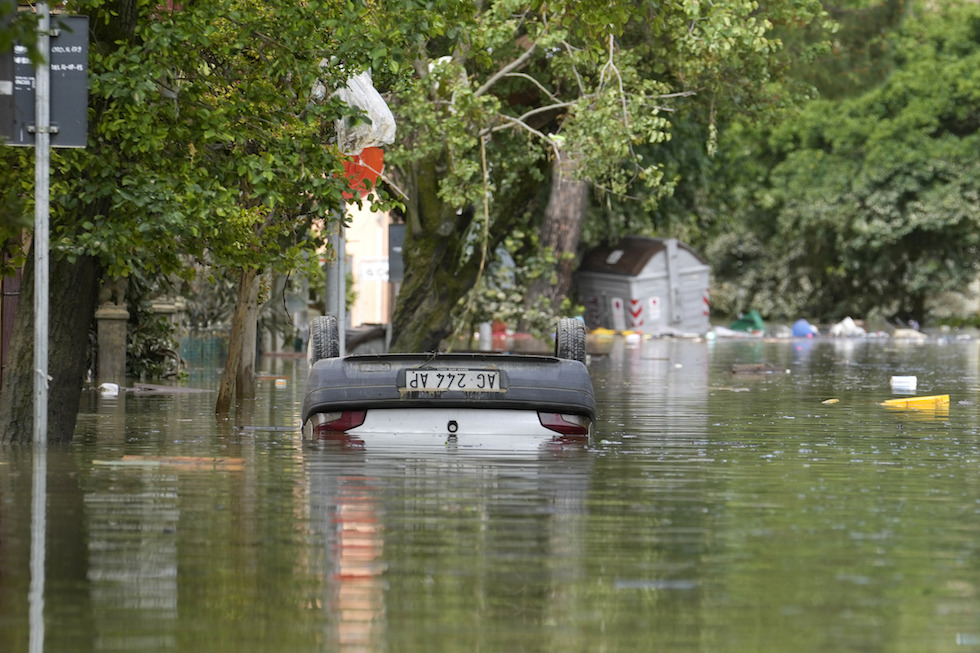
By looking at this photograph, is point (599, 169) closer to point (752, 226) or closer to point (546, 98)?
point (546, 98)

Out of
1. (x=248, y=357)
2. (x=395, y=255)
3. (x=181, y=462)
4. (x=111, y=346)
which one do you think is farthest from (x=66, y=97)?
(x=395, y=255)

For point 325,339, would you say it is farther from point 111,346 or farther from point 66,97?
point 111,346

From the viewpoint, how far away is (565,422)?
42.4 ft

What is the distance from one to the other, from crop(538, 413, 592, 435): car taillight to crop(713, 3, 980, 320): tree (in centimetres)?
4798

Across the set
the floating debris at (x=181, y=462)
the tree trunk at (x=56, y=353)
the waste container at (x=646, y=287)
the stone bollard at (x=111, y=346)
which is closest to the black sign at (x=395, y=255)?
the stone bollard at (x=111, y=346)

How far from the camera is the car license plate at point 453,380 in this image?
12609 mm

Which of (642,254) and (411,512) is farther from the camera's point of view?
(642,254)

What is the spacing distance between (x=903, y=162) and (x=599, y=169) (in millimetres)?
41663

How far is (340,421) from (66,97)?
2.75 m

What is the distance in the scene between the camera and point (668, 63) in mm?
26125

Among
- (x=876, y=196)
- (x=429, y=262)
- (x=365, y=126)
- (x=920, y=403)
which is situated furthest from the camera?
(x=876, y=196)

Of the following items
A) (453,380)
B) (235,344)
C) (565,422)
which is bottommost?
(565,422)

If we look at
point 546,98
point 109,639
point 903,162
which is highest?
point 903,162

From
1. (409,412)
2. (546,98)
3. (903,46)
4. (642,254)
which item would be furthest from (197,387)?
(903,46)
